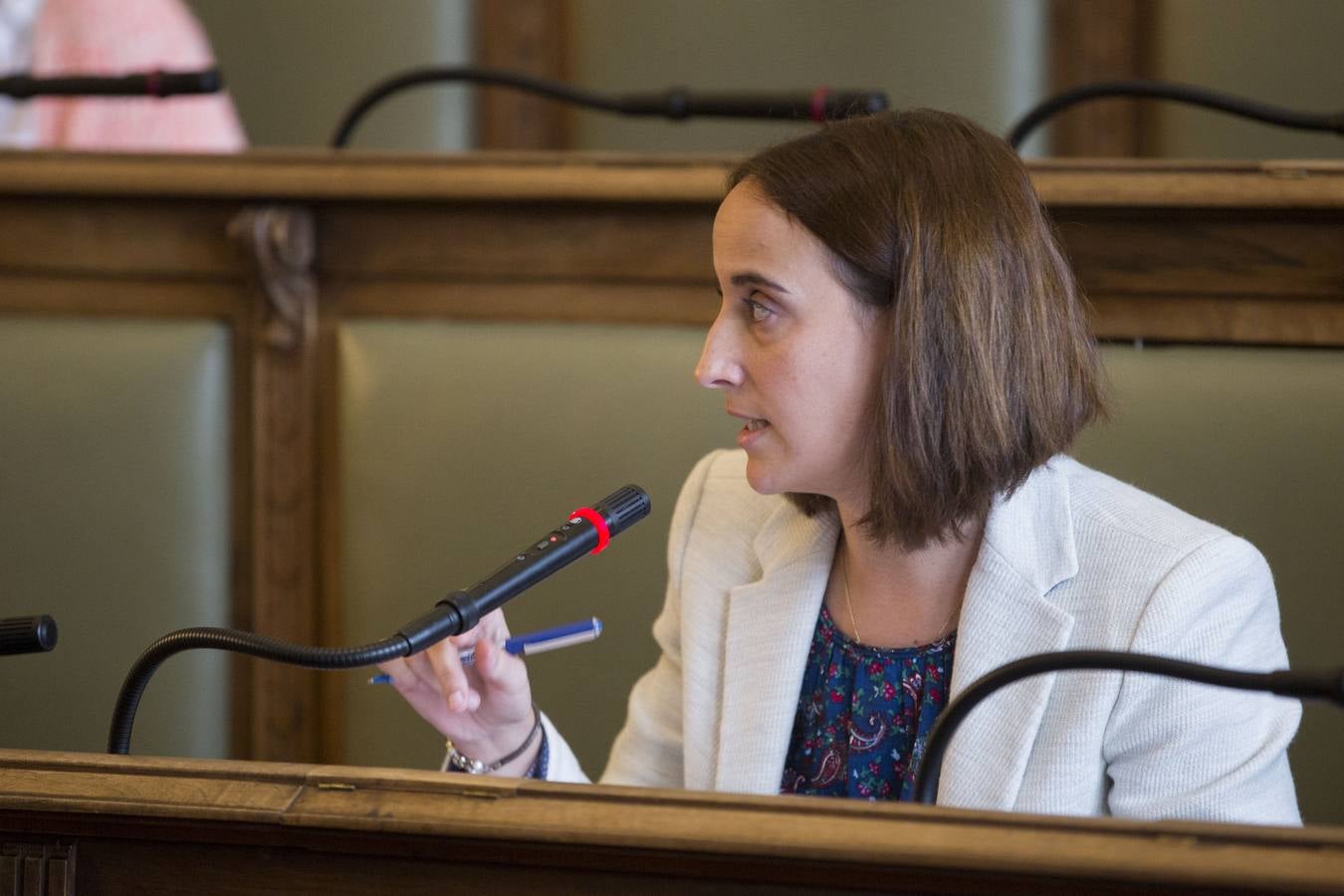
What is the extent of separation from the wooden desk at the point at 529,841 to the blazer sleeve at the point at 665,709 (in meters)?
0.58

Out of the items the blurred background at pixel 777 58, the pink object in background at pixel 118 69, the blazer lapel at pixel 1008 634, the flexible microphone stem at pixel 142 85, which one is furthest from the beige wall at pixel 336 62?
the blazer lapel at pixel 1008 634

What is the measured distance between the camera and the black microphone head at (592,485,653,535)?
3.18 feet

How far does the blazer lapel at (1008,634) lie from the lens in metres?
1.11

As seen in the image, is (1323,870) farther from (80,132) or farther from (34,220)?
(80,132)

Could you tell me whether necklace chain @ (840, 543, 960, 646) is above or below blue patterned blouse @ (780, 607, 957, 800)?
above

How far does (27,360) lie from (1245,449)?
121cm

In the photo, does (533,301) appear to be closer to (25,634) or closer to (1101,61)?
(25,634)

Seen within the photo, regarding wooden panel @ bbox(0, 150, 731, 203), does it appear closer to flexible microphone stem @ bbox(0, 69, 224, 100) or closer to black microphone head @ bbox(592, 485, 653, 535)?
flexible microphone stem @ bbox(0, 69, 224, 100)

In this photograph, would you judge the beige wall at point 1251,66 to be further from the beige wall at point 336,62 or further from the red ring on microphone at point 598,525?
the red ring on microphone at point 598,525

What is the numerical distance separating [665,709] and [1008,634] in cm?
34

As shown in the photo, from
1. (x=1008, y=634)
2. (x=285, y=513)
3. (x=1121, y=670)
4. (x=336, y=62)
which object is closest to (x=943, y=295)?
(x=1008, y=634)

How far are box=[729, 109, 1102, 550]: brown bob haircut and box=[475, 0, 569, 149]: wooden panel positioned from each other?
1595 mm

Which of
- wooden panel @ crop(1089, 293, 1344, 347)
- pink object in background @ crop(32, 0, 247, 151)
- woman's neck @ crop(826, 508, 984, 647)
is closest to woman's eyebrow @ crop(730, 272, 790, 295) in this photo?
woman's neck @ crop(826, 508, 984, 647)

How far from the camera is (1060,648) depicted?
1.13m
